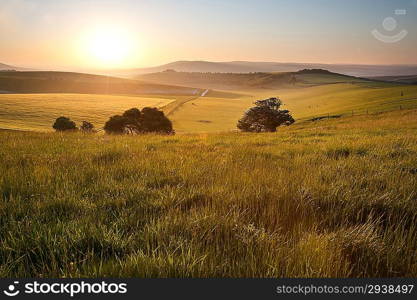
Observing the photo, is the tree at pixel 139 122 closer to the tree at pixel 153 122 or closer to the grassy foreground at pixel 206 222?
the tree at pixel 153 122

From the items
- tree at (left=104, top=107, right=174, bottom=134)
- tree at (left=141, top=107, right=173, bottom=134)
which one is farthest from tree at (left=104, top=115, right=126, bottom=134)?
tree at (left=141, top=107, right=173, bottom=134)

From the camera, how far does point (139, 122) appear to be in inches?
1692

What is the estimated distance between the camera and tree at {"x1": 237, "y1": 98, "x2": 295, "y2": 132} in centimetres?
4994

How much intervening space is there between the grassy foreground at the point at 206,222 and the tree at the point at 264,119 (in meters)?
44.9

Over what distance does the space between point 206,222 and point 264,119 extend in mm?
48644

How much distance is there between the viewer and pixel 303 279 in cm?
187

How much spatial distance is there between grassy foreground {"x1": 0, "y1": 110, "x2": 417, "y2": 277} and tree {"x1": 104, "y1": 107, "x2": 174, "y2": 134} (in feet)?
121

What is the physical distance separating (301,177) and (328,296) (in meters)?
2.98

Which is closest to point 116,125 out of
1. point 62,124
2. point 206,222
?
point 62,124

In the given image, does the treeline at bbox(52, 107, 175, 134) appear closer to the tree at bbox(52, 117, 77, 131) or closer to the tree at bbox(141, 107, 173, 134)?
the tree at bbox(141, 107, 173, 134)

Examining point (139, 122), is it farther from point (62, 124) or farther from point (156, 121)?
point (62, 124)

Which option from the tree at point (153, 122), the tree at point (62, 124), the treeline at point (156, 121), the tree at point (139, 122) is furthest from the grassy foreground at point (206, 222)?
the tree at point (62, 124)

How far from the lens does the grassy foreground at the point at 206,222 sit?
2.13m

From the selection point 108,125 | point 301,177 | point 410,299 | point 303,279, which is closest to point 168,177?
point 301,177
